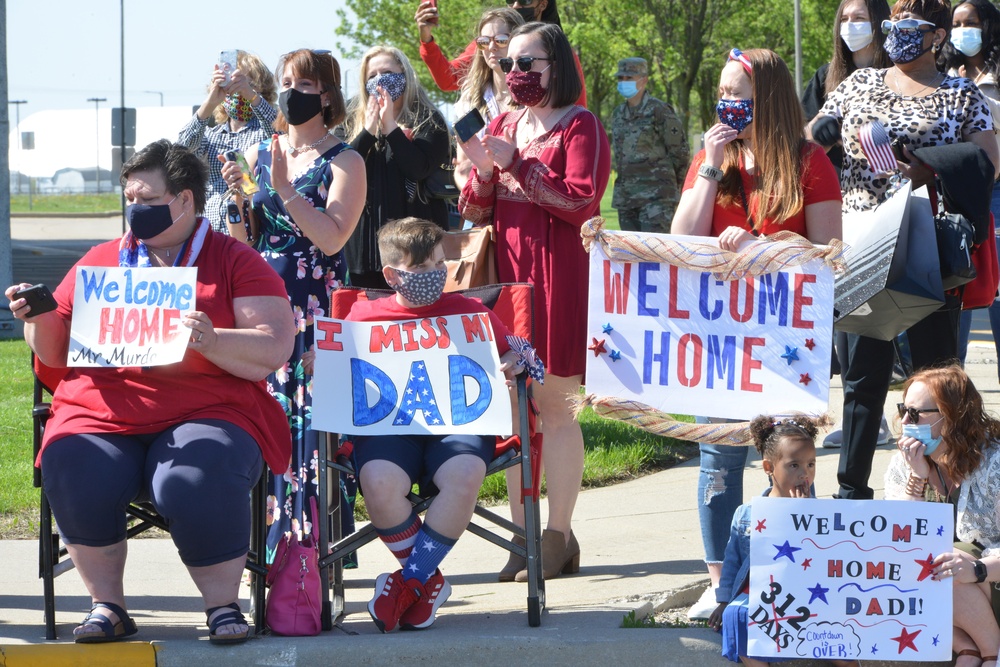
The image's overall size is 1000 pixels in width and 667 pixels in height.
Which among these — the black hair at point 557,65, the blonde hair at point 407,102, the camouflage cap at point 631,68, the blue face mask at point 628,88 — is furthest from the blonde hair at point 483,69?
the camouflage cap at point 631,68

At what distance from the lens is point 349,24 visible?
40969 millimetres

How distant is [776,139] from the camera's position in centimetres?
441

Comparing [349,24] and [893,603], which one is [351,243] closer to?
[893,603]

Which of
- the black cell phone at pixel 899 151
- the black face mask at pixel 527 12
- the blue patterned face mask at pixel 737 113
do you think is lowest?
the black cell phone at pixel 899 151

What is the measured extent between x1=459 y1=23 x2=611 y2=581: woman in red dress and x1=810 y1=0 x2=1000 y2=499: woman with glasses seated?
971mm

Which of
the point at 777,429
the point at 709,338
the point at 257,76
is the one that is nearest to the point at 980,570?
the point at 777,429

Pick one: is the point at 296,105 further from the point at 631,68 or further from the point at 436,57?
the point at 631,68

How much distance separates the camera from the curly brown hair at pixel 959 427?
13.4 feet

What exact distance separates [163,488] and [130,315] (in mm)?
588

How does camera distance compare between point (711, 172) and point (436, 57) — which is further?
point (436, 57)

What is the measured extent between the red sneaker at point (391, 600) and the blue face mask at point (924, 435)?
64.4 inches

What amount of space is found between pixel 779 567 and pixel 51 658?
7.39ft

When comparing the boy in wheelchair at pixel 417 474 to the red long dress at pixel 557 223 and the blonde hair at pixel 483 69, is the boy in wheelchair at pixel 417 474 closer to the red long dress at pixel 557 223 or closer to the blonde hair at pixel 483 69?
the red long dress at pixel 557 223

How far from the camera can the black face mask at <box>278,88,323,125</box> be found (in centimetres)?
480
